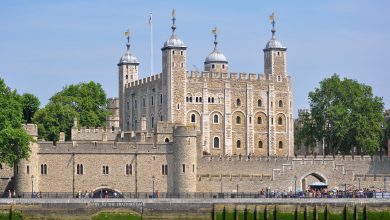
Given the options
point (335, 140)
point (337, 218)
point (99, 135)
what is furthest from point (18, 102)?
point (335, 140)

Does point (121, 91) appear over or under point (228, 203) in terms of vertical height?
over

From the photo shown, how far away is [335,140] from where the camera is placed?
394ft

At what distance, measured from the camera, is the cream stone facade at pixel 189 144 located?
9369 centimetres

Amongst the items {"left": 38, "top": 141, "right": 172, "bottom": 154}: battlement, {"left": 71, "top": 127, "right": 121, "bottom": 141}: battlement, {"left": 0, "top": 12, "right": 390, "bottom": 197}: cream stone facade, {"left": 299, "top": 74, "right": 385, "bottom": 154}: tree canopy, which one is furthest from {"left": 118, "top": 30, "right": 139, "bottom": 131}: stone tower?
{"left": 38, "top": 141, "right": 172, "bottom": 154}: battlement

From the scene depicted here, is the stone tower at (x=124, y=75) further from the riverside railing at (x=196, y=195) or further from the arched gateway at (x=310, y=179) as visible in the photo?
the riverside railing at (x=196, y=195)

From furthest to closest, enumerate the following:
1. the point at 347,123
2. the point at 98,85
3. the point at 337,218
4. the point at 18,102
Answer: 1. the point at 98,85
2. the point at 347,123
3. the point at 18,102
4. the point at 337,218

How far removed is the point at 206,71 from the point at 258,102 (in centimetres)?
571

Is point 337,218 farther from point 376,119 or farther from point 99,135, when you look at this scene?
point 376,119

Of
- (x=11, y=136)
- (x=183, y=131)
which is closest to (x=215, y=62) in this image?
(x=183, y=131)

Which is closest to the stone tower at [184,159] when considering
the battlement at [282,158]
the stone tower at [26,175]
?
the battlement at [282,158]

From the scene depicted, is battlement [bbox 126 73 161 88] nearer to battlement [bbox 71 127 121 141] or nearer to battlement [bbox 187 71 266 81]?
battlement [bbox 187 71 266 81]

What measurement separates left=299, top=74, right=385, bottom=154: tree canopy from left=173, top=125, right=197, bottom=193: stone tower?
84.3ft

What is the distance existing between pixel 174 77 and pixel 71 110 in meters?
9.50

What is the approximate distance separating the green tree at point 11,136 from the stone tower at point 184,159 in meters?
10.7
